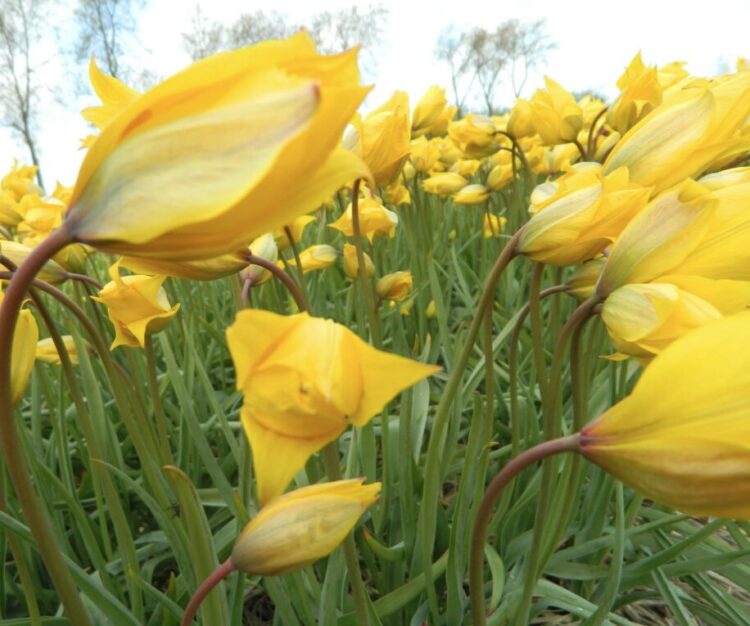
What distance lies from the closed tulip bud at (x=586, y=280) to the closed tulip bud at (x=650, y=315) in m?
0.11

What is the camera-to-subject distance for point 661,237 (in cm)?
50

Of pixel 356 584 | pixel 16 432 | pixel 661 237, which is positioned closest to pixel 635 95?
pixel 661 237

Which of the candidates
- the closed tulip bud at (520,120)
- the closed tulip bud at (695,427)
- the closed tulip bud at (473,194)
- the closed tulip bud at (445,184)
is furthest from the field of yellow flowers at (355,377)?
the closed tulip bud at (445,184)

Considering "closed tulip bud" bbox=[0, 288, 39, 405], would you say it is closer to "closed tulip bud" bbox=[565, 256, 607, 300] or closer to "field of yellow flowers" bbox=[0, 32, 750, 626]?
"field of yellow flowers" bbox=[0, 32, 750, 626]

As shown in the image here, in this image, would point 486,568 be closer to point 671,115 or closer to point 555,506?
point 555,506

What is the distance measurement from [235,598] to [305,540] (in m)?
0.30

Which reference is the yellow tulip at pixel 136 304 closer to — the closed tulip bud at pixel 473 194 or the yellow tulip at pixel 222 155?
the yellow tulip at pixel 222 155

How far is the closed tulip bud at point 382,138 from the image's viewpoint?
2.91 feet

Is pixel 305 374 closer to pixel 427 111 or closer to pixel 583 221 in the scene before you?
pixel 583 221

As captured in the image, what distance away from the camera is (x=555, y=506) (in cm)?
70

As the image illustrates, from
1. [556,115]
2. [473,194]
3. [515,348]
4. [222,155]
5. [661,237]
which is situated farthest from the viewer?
[473,194]

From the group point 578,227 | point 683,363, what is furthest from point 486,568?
point 683,363

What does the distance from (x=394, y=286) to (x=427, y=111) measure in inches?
29.5

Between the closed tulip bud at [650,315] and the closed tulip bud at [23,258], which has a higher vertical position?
the closed tulip bud at [23,258]
